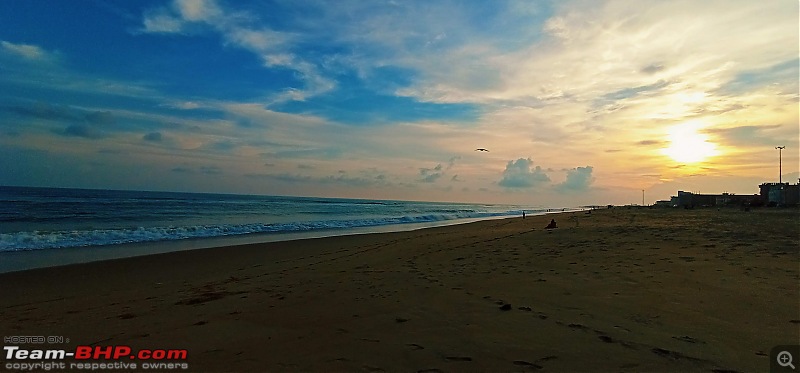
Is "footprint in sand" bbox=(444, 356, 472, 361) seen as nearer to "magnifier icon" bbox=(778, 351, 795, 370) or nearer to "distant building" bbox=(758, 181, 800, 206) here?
"magnifier icon" bbox=(778, 351, 795, 370)

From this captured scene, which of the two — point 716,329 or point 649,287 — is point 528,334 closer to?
point 716,329

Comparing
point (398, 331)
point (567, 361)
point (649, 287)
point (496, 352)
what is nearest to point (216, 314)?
point (398, 331)

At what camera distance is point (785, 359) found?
378 centimetres

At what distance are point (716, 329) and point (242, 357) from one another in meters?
5.13

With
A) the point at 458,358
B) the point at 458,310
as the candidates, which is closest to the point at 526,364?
the point at 458,358

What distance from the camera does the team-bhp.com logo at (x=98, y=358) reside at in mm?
4172

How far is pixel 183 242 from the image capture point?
20.0 m

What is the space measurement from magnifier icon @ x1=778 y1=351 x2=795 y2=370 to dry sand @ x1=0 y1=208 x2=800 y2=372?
111mm

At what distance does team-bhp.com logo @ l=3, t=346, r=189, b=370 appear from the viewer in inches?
164

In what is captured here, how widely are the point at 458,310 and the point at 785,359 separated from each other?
10.9 feet

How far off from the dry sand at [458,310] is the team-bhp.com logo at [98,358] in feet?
0.66

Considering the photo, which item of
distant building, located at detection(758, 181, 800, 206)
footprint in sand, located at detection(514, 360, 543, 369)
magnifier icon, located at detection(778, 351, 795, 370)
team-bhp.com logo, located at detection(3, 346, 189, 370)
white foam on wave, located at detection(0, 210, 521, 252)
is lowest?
white foam on wave, located at detection(0, 210, 521, 252)

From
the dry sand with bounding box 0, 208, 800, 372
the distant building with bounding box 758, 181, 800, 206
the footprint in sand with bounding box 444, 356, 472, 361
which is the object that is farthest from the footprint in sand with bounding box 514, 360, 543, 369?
the distant building with bounding box 758, 181, 800, 206

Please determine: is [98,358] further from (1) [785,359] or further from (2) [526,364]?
(1) [785,359]
